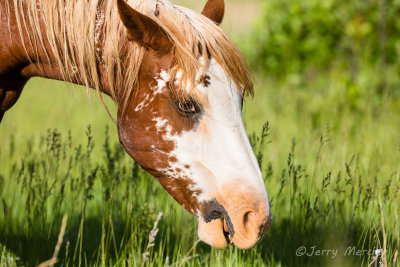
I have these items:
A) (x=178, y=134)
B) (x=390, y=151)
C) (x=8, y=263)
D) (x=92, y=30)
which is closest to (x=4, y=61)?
(x=92, y=30)

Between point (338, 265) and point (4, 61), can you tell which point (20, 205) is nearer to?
point (4, 61)

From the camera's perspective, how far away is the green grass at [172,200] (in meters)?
2.92

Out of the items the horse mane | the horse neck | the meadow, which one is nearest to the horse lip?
the meadow

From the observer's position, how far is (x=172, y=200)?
3.54 m

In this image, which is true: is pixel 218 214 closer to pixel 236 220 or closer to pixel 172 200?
pixel 236 220

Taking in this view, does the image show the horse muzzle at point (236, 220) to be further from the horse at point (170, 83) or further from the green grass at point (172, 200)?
the green grass at point (172, 200)

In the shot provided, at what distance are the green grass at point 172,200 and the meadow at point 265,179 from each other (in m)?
0.01

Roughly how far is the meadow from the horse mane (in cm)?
17

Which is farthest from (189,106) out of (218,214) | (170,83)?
(218,214)

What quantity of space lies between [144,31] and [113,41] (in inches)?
6.4

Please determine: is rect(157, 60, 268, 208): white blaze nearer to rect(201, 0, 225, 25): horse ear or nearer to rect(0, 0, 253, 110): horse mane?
rect(0, 0, 253, 110): horse mane

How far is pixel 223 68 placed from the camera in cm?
205

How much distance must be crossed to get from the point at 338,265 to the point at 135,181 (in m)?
1.43

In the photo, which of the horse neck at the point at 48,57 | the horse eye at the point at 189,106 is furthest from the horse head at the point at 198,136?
the horse neck at the point at 48,57
